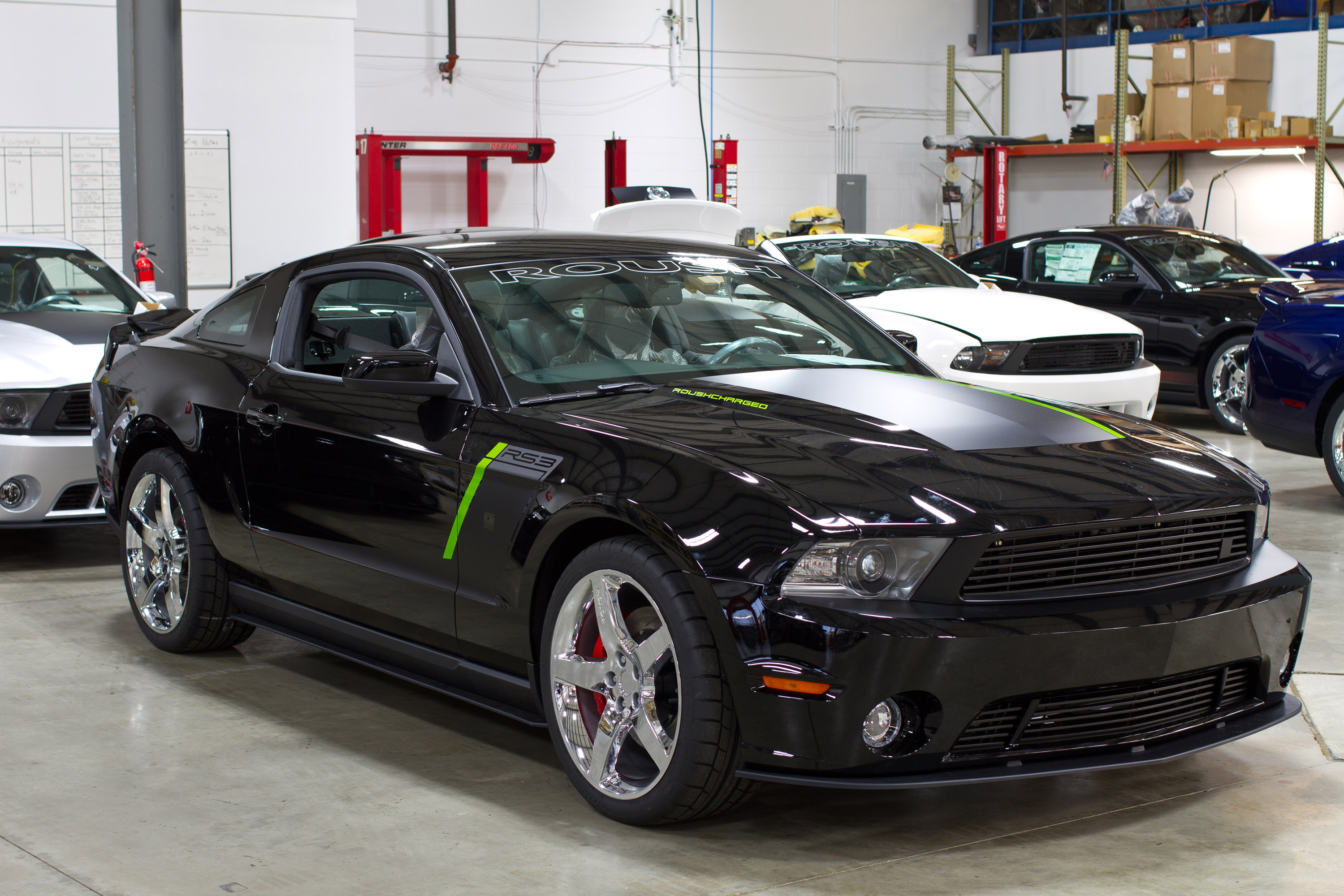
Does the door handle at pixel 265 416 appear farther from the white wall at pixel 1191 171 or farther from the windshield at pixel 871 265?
the white wall at pixel 1191 171

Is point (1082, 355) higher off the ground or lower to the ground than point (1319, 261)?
lower

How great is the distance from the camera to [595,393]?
3.55 meters

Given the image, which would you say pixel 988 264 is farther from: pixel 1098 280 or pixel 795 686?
pixel 795 686

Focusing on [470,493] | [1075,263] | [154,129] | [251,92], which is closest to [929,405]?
[470,493]

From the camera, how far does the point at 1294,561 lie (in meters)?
3.34

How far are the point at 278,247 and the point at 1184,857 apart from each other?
36.2 feet

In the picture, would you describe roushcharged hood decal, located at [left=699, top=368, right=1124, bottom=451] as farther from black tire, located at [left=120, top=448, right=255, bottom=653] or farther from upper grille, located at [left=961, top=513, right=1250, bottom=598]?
black tire, located at [left=120, top=448, right=255, bottom=653]

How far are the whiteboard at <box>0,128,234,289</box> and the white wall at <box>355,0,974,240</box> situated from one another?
562 centimetres

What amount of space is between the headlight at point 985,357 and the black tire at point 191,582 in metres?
4.45

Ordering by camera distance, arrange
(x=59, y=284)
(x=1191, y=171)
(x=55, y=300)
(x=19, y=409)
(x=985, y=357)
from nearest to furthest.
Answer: (x=19, y=409)
(x=55, y=300)
(x=59, y=284)
(x=985, y=357)
(x=1191, y=171)

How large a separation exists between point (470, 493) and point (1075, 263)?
834 centimetres

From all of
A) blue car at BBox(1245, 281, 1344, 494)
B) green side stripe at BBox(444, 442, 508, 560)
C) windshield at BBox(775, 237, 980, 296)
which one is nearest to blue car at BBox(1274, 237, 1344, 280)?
windshield at BBox(775, 237, 980, 296)

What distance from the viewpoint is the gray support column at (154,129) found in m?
10.0

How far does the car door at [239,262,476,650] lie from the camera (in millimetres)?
3533
